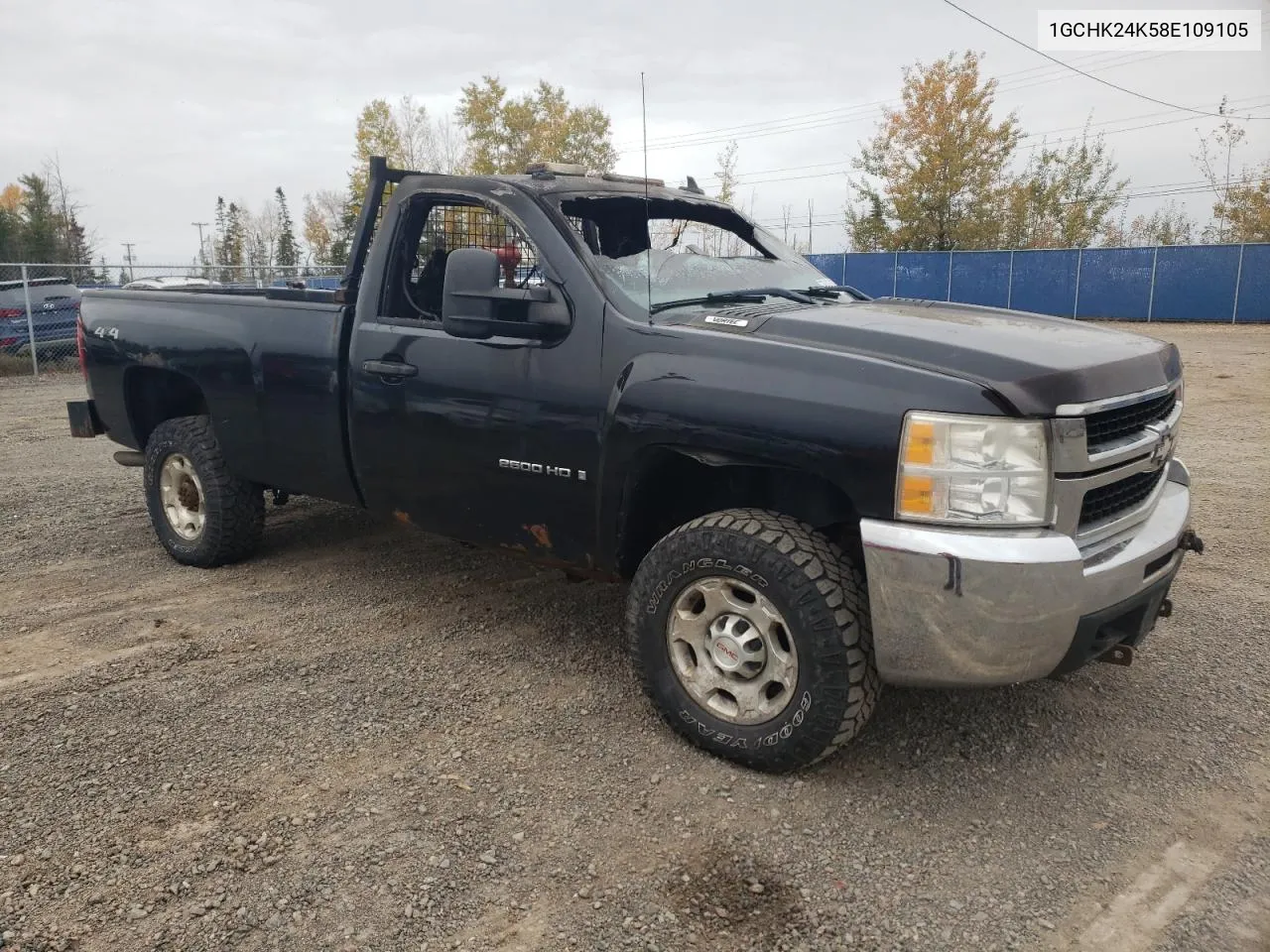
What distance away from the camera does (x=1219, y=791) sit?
3002mm

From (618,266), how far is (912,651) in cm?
172

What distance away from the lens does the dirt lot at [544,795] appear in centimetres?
242

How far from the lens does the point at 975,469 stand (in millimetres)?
2641

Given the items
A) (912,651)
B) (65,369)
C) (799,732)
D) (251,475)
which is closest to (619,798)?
(799,732)

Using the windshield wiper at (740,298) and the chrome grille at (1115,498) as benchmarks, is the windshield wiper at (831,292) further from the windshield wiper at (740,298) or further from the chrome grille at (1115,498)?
the chrome grille at (1115,498)

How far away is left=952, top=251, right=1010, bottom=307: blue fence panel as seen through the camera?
2886 cm

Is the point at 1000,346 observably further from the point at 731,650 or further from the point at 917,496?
the point at 731,650

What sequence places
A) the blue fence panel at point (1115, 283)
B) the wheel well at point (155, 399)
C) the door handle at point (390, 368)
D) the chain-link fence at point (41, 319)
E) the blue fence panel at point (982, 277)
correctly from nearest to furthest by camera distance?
the door handle at point (390, 368) → the wheel well at point (155, 399) → the chain-link fence at point (41, 319) → the blue fence panel at point (1115, 283) → the blue fence panel at point (982, 277)

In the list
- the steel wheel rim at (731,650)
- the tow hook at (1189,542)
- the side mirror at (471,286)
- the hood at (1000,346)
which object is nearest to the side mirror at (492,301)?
the side mirror at (471,286)

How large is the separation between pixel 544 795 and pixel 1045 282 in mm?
28860

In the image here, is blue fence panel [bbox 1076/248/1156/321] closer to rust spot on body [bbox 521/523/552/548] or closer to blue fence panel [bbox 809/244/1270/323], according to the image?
blue fence panel [bbox 809/244/1270/323]

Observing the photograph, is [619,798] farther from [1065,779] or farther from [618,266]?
[618,266]

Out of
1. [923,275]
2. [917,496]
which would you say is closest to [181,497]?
[917,496]

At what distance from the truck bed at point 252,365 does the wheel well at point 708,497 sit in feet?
5.04
